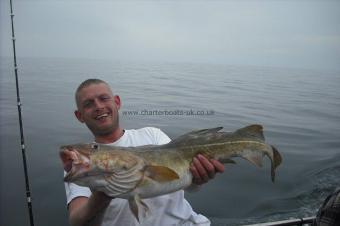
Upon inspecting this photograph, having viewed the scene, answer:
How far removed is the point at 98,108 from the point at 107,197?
114 centimetres

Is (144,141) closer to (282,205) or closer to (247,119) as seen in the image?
(282,205)

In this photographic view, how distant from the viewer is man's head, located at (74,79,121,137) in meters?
3.61

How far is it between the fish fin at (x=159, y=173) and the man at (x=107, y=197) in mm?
370

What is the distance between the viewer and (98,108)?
3594mm

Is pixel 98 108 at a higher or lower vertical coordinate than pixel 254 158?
higher

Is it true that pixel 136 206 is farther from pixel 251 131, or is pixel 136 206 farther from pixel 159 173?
pixel 251 131

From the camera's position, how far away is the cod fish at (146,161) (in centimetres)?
249

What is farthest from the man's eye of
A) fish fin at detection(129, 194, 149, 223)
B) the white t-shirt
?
fish fin at detection(129, 194, 149, 223)

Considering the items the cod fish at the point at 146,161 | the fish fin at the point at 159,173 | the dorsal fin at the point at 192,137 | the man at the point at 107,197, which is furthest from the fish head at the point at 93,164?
the dorsal fin at the point at 192,137

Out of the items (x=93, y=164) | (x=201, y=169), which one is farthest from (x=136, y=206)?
(x=201, y=169)

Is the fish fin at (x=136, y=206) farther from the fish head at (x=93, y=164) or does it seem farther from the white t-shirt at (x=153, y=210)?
the white t-shirt at (x=153, y=210)

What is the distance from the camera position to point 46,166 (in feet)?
28.7

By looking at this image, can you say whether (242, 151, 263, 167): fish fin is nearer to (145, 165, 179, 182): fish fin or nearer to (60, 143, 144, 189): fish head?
(145, 165, 179, 182): fish fin

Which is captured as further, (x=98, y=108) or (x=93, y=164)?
(x=98, y=108)
